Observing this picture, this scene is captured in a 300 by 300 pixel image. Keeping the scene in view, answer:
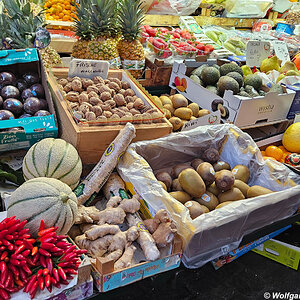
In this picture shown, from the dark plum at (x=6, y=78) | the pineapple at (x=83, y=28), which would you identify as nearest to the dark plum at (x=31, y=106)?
the dark plum at (x=6, y=78)

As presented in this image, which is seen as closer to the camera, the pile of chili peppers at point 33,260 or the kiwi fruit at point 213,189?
the pile of chili peppers at point 33,260

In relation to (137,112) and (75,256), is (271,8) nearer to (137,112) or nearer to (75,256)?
(137,112)

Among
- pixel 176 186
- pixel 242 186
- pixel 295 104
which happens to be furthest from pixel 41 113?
pixel 295 104

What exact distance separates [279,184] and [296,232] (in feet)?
1.75

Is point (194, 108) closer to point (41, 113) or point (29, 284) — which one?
point (41, 113)

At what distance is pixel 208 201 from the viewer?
1.68 m

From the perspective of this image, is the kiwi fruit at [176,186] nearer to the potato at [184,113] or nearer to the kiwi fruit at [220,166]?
the kiwi fruit at [220,166]

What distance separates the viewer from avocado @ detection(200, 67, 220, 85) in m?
2.70

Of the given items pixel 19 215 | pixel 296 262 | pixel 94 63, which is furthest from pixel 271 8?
pixel 19 215

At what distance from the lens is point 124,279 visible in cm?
121

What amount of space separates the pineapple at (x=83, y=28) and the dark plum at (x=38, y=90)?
80 centimetres

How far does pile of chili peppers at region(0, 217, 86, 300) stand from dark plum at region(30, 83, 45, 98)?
108 cm

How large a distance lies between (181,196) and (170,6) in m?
3.84

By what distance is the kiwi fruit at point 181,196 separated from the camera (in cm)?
163
